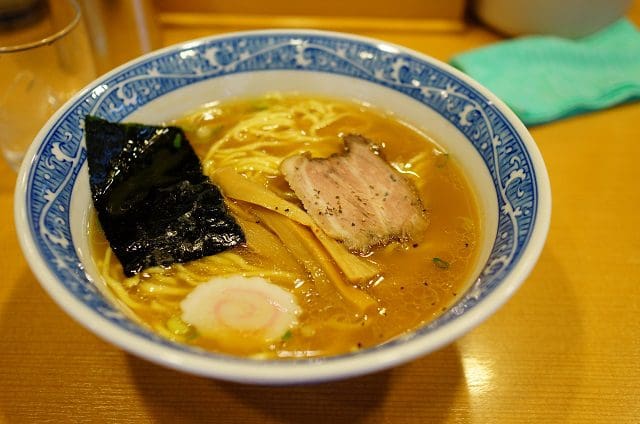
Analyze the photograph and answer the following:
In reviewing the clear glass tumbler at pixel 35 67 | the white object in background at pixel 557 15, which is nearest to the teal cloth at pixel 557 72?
the white object in background at pixel 557 15

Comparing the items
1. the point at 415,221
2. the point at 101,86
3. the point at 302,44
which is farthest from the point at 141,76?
→ the point at 415,221

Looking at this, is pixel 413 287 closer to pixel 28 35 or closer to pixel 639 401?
pixel 639 401

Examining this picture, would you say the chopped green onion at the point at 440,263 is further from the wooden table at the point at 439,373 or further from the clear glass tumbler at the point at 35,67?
the clear glass tumbler at the point at 35,67

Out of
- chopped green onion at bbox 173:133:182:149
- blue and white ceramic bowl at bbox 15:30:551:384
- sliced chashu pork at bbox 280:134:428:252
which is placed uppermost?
blue and white ceramic bowl at bbox 15:30:551:384

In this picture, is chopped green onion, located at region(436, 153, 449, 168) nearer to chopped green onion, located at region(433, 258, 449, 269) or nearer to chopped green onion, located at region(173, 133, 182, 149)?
chopped green onion, located at region(433, 258, 449, 269)

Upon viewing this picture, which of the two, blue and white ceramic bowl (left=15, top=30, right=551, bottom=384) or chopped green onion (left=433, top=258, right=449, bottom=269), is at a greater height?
blue and white ceramic bowl (left=15, top=30, right=551, bottom=384)

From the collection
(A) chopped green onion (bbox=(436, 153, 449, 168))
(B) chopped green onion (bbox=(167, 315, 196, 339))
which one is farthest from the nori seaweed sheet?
(A) chopped green onion (bbox=(436, 153, 449, 168))

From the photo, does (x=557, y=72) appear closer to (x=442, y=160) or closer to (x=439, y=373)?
(x=442, y=160)

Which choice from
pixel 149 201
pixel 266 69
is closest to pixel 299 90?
pixel 266 69
